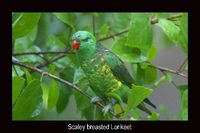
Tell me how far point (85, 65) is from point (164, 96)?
232 cm

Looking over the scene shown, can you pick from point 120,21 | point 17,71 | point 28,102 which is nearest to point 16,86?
point 28,102

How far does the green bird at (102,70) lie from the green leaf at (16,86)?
25 cm

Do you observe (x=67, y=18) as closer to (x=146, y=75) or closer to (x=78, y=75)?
(x=78, y=75)

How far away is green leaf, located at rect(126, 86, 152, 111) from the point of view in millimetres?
1522

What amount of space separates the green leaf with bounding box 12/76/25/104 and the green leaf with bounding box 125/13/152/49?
407mm

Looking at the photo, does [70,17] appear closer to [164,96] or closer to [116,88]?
[116,88]

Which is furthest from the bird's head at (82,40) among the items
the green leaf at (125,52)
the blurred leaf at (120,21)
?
the blurred leaf at (120,21)

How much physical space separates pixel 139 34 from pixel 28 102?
18.3 inches

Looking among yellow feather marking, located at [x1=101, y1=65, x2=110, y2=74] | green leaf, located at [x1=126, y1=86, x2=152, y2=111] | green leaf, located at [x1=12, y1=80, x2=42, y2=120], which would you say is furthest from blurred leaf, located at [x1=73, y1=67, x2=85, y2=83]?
green leaf, located at [x1=126, y1=86, x2=152, y2=111]

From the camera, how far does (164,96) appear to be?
4031mm

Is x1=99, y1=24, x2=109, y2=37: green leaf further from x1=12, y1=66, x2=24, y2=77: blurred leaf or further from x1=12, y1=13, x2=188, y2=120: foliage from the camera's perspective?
x1=12, y1=66, x2=24, y2=77: blurred leaf

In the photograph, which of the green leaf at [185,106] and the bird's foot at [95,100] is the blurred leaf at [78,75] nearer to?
the bird's foot at [95,100]

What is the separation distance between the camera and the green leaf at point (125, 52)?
5.91 ft
